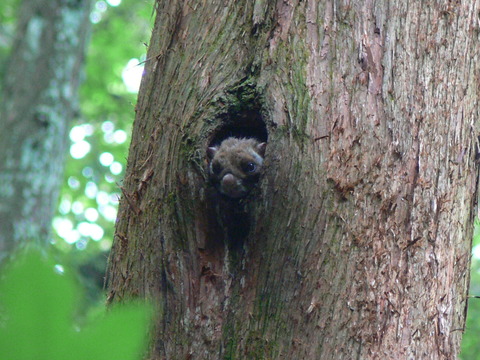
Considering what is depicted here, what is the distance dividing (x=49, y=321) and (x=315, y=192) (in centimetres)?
178

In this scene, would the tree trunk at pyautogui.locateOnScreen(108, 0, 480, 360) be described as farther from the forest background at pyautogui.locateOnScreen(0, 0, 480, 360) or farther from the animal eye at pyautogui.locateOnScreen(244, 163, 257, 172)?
the forest background at pyautogui.locateOnScreen(0, 0, 480, 360)

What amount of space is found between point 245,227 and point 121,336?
5.91 feet

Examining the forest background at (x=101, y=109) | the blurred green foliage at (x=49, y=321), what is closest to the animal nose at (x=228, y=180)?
the blurred green foliage at (x=49, y=321)

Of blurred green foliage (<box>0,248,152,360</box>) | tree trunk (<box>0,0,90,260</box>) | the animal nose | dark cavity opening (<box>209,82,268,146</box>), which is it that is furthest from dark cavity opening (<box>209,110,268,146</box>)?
tree trunk (<box>0,0,90,260</box>)

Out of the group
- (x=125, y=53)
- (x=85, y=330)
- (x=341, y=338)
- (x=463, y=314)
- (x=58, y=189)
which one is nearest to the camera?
(x=85, y=330)

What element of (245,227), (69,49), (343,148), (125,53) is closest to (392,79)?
(343,148)

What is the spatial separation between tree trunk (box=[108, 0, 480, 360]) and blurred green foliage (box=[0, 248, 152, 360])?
5.56ft

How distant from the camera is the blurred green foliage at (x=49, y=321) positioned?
332mm

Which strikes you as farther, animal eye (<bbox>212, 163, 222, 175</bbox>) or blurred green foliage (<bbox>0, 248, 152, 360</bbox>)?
animal eye (<bbox>212, 163, 222, 175</bbox>)

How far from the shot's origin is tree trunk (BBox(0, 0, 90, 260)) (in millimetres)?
5883

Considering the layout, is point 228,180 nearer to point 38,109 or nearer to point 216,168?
point 216,168

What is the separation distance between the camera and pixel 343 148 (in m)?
2.13

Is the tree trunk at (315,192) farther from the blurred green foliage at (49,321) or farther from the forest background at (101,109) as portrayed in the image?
the forest background at (101,109)

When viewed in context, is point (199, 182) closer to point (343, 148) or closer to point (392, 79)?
point (343, 148)
